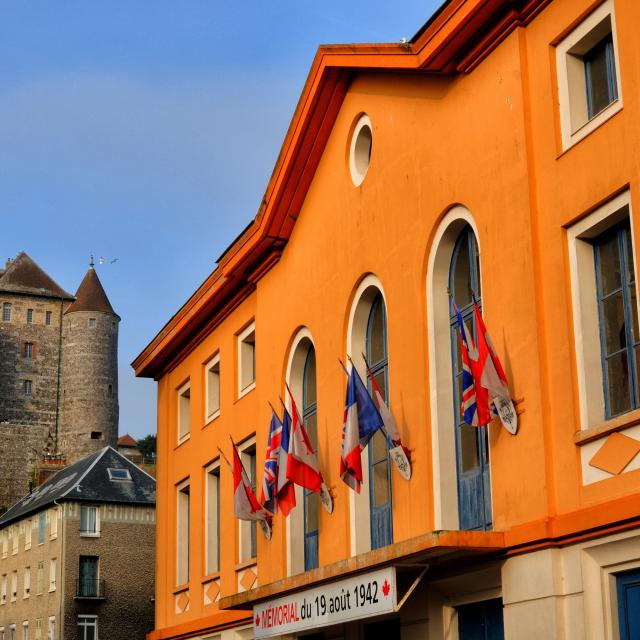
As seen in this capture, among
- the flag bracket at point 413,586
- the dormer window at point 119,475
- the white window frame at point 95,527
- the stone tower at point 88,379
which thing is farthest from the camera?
the stone tower at point 88,379

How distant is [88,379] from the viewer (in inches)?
4847

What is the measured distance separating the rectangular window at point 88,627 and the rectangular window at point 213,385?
128 ft

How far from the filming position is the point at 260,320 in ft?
78.2

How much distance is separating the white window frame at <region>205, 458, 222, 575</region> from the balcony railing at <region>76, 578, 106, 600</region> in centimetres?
3904

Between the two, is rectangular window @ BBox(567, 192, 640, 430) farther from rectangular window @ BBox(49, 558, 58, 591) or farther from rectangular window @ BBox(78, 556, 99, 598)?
rectangular window @ BBox(49, 558, 58, 591)

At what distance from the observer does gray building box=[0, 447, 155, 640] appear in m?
64.1

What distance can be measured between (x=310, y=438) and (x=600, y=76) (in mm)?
9056

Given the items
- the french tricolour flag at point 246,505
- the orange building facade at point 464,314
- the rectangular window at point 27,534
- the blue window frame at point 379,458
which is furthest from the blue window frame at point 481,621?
the rectangular window at point 27,534

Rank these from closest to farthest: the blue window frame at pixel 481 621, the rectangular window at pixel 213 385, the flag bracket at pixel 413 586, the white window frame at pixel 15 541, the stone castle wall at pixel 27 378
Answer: the blue window frame at pixel 481 621 → the flag bracket at pixel 413 586 → the rectangular window at pixel 213 385 → the white window frame at pixel 15 541 → the stone castle wall at pixel 27 378

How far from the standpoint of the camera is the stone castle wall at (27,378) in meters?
120

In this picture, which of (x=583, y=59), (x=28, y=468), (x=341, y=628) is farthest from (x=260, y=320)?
(x=28, y=468)

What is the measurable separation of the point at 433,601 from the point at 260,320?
8.58m

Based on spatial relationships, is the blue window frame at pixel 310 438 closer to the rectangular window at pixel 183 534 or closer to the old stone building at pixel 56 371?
the rectangular window at pixel 183 534

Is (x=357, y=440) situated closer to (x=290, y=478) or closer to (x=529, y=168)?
(x=290, y=478)
